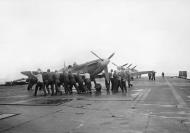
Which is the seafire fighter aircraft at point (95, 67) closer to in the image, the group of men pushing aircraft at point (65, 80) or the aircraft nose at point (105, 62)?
the aircraft nose at point (105, 62)

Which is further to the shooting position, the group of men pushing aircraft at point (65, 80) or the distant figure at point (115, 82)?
the distant figure at point (115, 82)

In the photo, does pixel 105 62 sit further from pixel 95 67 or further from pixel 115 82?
pixel 115 82

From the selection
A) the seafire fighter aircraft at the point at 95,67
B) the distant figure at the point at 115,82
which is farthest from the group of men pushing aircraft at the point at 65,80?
the seafire fighter aircraft at the point at 95,67

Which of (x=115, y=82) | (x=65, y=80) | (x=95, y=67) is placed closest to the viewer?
(x=65, y=80)

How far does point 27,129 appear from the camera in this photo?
24.6ft

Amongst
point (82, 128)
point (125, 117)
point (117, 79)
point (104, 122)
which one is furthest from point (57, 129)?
point (117, 79)

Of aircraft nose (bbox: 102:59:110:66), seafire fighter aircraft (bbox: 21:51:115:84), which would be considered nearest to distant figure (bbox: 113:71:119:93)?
seafire fighter aircraft (bbox: 21:51:115:84)

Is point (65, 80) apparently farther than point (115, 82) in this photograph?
No

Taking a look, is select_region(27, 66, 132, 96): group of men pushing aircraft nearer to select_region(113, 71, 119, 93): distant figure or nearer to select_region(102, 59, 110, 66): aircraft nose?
select_region(113, 71, 119, 93): distant figure

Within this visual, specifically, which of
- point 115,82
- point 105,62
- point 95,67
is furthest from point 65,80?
point 105,62

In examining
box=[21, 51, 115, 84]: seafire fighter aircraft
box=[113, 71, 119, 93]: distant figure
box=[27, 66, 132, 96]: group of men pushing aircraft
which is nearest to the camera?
box=[27, 66, 132, 96]: group of men pushing aircraft

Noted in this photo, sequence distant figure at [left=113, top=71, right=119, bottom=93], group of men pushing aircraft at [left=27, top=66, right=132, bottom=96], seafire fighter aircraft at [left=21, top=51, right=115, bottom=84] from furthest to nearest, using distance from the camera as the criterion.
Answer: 1. seafire fighter aircraft at [left=21, top=51, right=115, bottom=84]
2. distant figure at [left=113, top=71, right=119, bottom=93]
3. group of men pushing aircraft at [left=27, top=66, right=132, bottom=96]

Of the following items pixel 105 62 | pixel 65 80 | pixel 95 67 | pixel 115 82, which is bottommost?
pixel 115 82

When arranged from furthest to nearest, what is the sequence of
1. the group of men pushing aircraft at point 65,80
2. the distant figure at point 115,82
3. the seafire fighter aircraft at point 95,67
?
1. the seafire fighter aircraft at point 95,67
2. the distant figure at point 115,82
3. the group of men pushing aircraft at point 65,80
